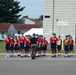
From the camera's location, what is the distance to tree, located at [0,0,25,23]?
290 feet

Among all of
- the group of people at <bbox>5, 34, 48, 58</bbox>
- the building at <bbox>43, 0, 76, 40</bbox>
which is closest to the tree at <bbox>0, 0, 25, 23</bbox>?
the building at <bbox>43, 0, 76, 40</bbox>

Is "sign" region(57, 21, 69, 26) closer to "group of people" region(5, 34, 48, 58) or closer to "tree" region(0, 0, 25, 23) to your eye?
"group of people" region(5, 34, 48, 58)

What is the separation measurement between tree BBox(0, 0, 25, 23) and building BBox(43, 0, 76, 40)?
52.8 m

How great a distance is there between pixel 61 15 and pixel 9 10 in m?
Answer: 57.9

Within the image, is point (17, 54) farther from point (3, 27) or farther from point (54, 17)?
point (3, 27)

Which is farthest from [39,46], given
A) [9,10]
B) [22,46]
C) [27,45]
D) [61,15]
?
[9,10]

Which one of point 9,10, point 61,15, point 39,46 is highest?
point 9,10

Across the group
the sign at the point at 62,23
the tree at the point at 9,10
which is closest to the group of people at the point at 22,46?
the sign at the point at 62,23

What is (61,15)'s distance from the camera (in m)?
35.2

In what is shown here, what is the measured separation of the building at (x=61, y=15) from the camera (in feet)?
115

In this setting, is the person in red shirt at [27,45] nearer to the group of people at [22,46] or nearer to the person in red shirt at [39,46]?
the group of people at [22,46]

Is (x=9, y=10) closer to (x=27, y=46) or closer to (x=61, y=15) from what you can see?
(x=61, y=15)

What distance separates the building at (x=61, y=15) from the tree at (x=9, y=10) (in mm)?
52784

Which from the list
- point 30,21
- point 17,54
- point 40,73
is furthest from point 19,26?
point 40,73
